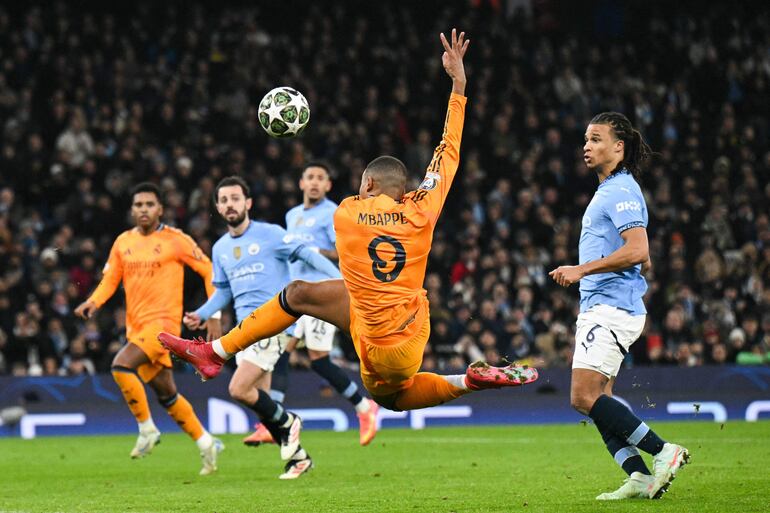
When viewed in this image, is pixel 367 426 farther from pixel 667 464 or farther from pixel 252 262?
pixel 667 464

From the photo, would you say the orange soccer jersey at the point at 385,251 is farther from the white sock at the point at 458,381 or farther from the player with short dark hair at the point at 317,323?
the player with short dark hair at the point at 317,323

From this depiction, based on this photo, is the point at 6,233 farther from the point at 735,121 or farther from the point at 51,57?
the point at 735,121

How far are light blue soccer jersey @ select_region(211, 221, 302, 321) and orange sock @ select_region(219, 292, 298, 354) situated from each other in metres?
2.64

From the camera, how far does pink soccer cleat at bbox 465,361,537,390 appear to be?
7.50 metres

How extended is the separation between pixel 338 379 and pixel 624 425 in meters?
4.80

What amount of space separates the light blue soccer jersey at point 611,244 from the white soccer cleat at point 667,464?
92 cm

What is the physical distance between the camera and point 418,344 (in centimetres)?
766

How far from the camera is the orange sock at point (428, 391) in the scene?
7.87 meters

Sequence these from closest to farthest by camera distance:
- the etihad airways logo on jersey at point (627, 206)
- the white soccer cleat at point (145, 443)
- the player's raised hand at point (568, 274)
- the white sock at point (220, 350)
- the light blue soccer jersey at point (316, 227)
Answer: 1. the player's raised hand at point (568, 274)
2. the etihad airways logo on jersey at point (627, 206)
3. the white sock at point (220, 350)
4. the white soccer cleat at point (145, 443)
5. the light blue soccer jersey at point (316, 227)

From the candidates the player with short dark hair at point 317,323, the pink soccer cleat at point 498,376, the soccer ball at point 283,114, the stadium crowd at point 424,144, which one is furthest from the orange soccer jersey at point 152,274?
the stadium crowd at point 424,144

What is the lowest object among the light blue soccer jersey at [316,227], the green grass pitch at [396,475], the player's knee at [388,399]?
the green grass pitch at [396,475]

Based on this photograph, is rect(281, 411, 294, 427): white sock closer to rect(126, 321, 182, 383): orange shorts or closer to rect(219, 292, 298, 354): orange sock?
rect(126, 321, 182, 383): orange shorts

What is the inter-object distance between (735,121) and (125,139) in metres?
11.7

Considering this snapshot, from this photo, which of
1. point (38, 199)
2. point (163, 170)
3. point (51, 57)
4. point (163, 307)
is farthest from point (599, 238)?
point (51, 57)
